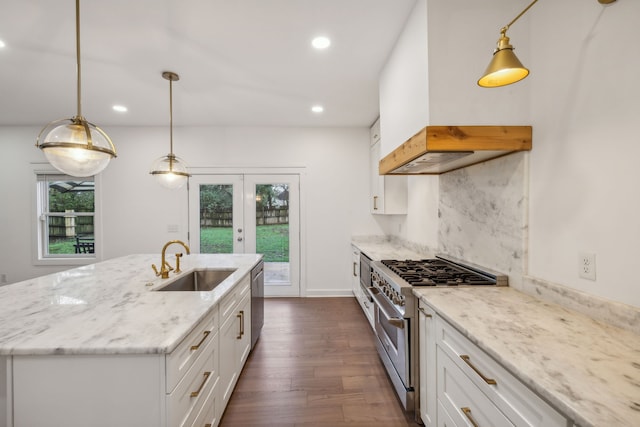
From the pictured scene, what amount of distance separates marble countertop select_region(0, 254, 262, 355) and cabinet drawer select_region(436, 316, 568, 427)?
1.23 m

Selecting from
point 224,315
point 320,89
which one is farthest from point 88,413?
point 320,89

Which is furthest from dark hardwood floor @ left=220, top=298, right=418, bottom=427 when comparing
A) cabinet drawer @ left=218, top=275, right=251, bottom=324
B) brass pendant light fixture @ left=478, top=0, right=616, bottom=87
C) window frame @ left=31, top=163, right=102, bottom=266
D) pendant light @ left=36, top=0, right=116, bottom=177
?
window frame @ left=31, top=163, right=102, bottom=266

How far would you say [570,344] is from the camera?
989 mm

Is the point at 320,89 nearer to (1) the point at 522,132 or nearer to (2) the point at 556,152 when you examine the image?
(1) the point at 522,132

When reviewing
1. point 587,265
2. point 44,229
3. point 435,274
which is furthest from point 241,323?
point 44,229

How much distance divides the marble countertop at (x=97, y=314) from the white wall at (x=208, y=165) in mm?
2375

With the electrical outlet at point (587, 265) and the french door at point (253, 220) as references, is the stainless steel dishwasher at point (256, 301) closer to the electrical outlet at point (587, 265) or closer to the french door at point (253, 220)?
the french door at point (253, 220)

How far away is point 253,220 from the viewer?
4.37 m

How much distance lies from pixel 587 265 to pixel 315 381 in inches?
77.1

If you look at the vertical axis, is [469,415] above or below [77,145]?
below

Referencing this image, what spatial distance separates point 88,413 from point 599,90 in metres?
2.54

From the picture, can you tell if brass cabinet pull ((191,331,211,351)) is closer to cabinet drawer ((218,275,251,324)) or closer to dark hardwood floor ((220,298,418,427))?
cabinet drawer ((218,275,251,324))

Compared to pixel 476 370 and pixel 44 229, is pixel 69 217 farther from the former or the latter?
pixel 476 370

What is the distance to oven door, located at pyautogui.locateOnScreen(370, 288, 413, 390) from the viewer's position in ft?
5.66
